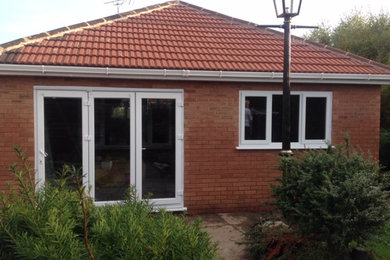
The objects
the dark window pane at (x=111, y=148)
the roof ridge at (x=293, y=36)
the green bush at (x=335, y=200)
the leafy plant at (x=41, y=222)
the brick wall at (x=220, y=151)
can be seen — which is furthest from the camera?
the roof ridge at (x=293, y=36)

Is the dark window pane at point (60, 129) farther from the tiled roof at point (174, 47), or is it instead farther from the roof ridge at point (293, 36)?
the roof ridge at point (293, 36)

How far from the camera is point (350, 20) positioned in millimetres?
24125

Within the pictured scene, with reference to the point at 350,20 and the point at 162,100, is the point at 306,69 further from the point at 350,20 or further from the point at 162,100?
the point at 350,20

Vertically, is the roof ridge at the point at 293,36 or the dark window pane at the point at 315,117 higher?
the roof ridge at the point at 293,36

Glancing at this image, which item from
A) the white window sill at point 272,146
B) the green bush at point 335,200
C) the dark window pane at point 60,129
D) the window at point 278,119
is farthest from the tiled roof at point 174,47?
the green bush at point 335,200

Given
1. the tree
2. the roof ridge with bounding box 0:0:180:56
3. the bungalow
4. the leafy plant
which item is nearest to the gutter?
the bungalow

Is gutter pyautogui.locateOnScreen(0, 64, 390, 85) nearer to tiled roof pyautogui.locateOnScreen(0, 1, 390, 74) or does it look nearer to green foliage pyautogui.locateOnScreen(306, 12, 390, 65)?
tiled roof pyautogui.locateOnScreen(0, 1, 390, 74)

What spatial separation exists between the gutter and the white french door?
36 centimetres

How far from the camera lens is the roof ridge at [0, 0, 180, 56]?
7340 millimetres

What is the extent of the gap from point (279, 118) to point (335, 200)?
3536mm

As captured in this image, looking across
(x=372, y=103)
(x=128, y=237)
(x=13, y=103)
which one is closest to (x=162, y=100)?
(x=13, y=103)

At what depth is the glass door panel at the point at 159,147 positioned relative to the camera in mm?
7383

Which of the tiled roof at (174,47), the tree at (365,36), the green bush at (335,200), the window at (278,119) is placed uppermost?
the tree at (365,36)

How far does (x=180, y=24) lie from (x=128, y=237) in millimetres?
8239
